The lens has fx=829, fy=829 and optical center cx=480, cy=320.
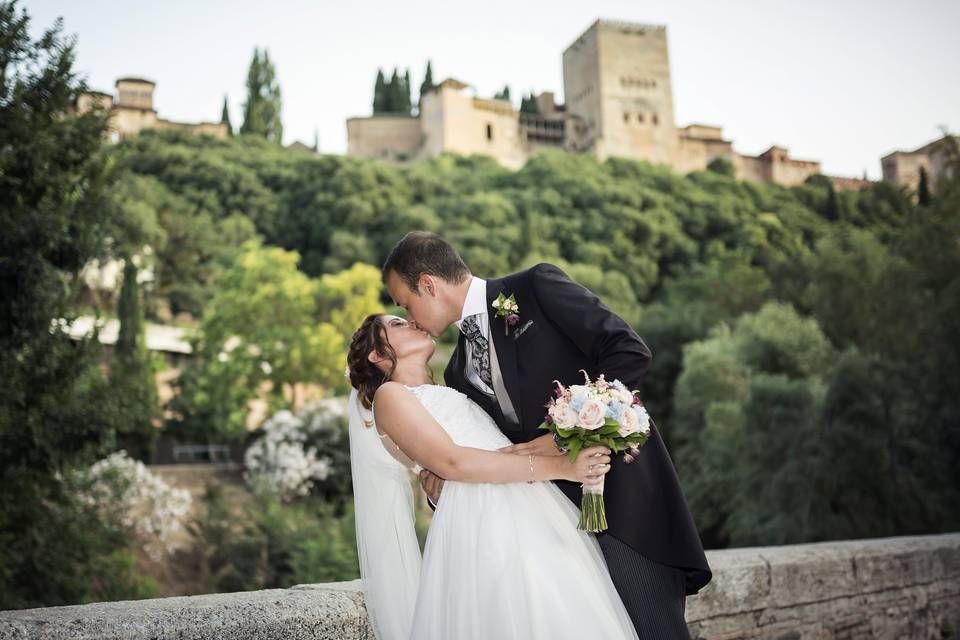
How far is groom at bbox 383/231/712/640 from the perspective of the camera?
2.65m

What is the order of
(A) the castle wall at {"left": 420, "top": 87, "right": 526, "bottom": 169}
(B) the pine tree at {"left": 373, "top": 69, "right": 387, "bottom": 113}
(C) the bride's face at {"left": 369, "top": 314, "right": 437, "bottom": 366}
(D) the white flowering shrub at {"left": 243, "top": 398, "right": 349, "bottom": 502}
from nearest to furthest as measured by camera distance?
(C) the bride's face at {"left": 369, "top": 314, "right": 437, "bottom": 366}, (D) the white flowering shrub at {"left": 243, "top": 398, "right": 349, "bottom": 502}, (A) the castle wall at {"left": 420, "top": 87, "right": 526, "bottom": 169}, (B) the pine tree at {"left": 373, "top": 69, "right": 387, "bottom": 113}

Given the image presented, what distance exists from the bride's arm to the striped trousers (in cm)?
29

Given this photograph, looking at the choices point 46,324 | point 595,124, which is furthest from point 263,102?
point 46,324

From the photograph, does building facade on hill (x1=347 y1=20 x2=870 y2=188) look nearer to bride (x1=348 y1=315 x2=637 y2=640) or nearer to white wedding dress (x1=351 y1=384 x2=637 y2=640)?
bride (x1=348 y1=315 x2=637 y2=640)

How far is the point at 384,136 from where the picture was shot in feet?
253

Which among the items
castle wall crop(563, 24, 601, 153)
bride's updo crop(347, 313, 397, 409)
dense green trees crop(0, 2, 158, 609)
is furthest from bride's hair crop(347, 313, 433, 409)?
castle wall crop(563, 24, 601, 153)

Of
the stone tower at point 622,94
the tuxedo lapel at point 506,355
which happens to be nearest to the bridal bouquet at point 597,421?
the tuxedo lapel at point 506,355

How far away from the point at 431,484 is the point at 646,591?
2.79 feet

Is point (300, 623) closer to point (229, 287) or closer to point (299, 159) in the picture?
point (229, 287)

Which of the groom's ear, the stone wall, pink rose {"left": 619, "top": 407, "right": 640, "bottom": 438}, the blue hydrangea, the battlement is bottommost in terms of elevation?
the stone wall

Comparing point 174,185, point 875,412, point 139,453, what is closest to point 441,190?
point 174,185

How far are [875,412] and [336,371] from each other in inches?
730

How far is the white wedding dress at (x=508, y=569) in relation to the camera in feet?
8.14

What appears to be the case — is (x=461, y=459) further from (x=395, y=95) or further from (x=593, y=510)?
(x=395, y=95)
